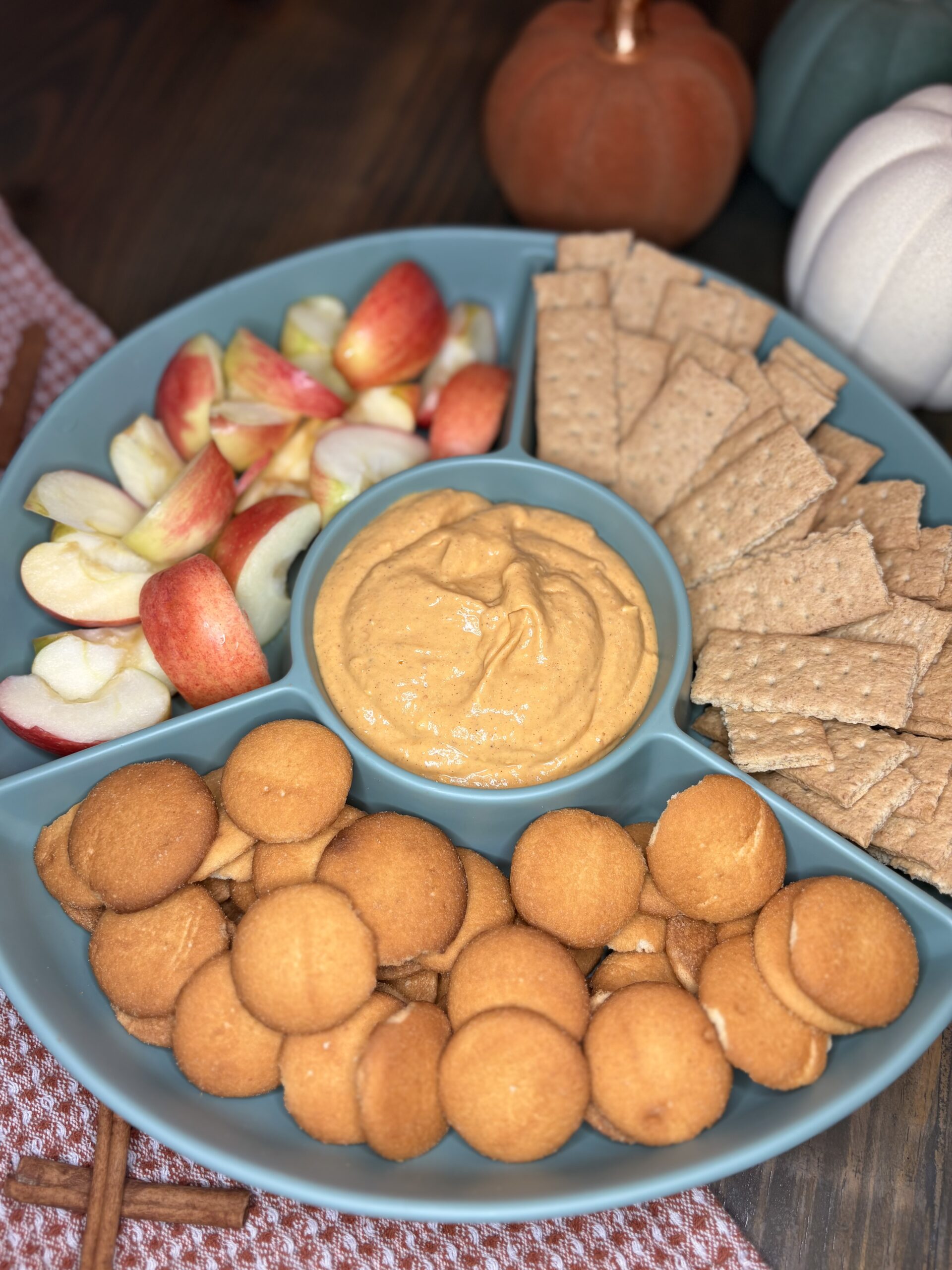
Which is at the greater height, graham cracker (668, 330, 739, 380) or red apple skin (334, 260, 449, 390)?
graham cracker (668, 330, 739, 380)

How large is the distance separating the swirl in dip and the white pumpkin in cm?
86

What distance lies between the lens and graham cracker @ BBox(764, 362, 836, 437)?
229 centimetres

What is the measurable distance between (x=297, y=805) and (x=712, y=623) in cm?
89

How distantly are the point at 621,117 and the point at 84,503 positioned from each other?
1507 millimetres

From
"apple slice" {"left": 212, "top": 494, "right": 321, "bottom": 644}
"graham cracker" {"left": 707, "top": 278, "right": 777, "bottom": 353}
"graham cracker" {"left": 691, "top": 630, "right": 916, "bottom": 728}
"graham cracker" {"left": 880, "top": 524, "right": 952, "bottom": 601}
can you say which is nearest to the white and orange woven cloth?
"graham cracker" {"left": 691, "top": 630, "right": 916, "bottom": 728}

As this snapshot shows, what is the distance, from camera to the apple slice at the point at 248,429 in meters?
2.31

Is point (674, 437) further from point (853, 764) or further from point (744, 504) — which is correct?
point (853, 764)

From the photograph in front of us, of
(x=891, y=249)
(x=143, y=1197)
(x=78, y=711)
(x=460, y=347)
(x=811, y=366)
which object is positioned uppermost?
(x=891, y=249)

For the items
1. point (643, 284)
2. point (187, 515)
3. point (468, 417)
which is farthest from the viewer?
point (643, 284)

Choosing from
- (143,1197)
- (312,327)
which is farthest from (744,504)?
(143,1197)

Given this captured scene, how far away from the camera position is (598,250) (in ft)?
8.33

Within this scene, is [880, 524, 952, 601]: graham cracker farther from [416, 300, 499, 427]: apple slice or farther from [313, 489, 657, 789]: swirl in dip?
[416, 300, 499, 427]: apple slice

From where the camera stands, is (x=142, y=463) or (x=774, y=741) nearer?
(x=774, y=741)

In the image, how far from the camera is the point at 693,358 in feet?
7.77
